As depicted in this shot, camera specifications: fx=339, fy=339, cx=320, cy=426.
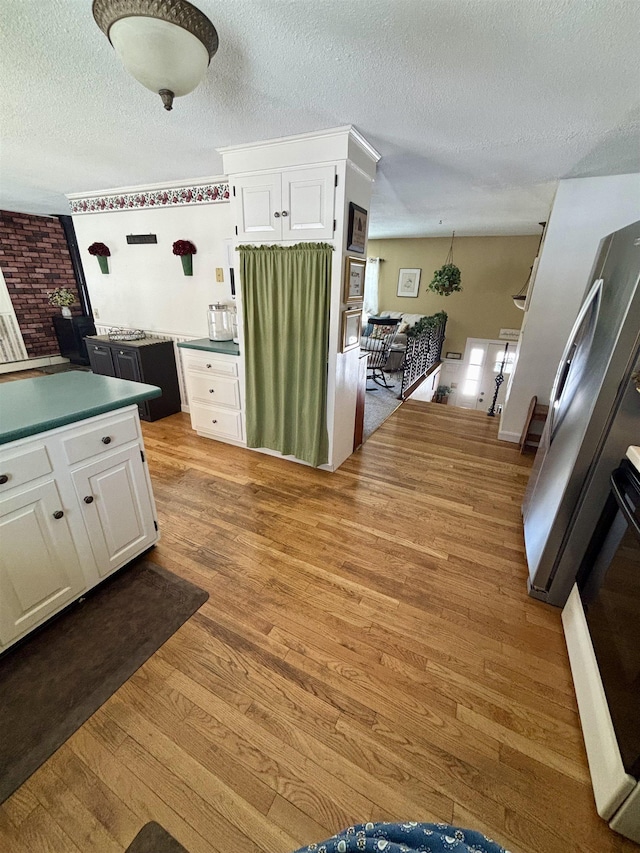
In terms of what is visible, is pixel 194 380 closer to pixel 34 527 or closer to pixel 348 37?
pixel 34 527

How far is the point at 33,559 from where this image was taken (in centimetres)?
141

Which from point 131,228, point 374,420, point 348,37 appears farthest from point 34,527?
point 131,228

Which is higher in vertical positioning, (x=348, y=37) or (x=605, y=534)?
(x=348, y=37)

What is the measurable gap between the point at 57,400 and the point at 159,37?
143 centimetres

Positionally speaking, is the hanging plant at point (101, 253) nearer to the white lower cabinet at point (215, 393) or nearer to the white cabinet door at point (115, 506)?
the white lower cabinet at point (215, 393)

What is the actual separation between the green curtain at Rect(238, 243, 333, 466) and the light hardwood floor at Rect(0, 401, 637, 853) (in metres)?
0.79

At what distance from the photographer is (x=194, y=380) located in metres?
3.38

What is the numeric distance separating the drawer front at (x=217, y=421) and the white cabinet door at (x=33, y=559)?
6.11ft

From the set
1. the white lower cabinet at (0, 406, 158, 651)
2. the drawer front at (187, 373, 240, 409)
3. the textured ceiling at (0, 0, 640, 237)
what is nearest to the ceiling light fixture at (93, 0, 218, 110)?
the textured ceiling at (0, 0, 640, 237)

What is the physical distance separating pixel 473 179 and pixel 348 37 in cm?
212

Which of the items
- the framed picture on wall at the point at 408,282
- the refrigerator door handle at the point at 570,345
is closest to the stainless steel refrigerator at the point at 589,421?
the refrigerator door handle at the point at 570,345

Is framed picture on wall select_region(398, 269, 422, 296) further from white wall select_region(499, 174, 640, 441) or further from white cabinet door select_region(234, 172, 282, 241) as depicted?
white cabinet door select_region(234, 172, 282, 241)

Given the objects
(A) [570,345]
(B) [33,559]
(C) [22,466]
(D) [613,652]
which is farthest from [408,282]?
(B) [33,559]

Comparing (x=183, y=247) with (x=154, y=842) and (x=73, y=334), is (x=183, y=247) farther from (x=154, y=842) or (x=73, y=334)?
(x=154, y=842)
